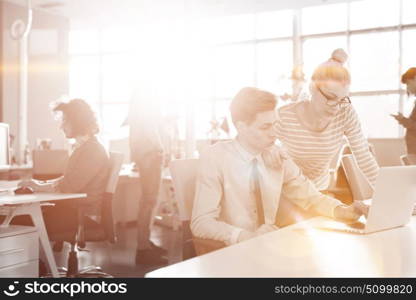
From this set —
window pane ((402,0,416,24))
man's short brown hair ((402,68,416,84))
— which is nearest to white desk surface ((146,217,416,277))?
man's short brown hair ((402,68,416,84))

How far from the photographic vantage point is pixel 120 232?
6281mm

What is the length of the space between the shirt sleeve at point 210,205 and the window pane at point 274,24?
9.01 metres

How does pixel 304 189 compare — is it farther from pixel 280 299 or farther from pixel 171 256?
pixel 171 256

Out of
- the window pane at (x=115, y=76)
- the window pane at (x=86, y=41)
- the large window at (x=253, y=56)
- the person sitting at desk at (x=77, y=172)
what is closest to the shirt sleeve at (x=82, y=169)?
the person sitting at desk at (x=77, y=172)

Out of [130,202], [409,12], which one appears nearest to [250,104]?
[130,202]

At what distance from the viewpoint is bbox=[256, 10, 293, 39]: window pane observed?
10.6 m

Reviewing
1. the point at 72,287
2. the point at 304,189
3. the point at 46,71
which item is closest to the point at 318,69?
the point at 304,189

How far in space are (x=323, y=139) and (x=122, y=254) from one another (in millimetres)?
3103

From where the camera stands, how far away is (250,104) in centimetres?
207

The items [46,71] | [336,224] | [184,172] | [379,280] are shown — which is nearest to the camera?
[379,280]

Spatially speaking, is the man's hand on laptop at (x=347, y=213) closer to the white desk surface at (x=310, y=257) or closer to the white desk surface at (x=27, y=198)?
the white desk surface at (x=310, y=257)

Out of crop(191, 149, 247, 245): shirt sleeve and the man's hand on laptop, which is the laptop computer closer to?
the man's hand on laptop

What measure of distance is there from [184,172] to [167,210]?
5.52 metres

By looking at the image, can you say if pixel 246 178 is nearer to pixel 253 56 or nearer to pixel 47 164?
pixel 47 164
